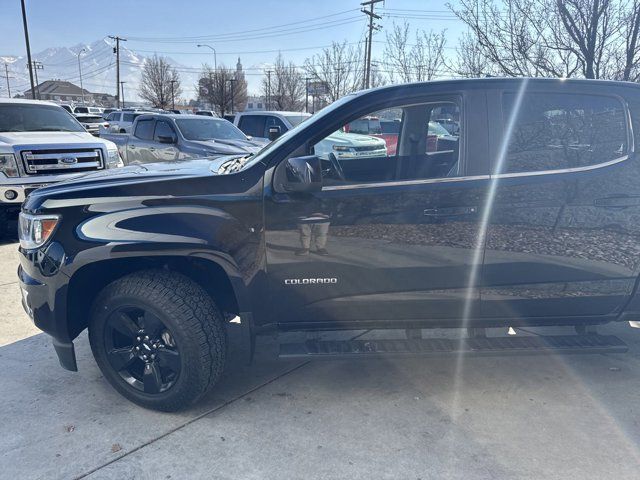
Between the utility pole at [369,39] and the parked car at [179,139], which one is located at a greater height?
the utility pole at [369,39]

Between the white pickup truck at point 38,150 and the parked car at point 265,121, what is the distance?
165 inches

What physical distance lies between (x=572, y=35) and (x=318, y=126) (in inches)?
252

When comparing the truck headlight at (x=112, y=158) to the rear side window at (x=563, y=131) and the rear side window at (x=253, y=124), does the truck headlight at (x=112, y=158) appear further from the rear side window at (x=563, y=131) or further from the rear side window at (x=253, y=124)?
the rear side window at (x=563, y=131)

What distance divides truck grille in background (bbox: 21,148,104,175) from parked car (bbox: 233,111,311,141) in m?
4.33

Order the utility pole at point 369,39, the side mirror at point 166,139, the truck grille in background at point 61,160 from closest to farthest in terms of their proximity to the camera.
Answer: the truck grille in background at point 61,160, the side mirror at point 166,139, the utility pole at point 369,39

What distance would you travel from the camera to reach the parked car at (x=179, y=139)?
862 cm

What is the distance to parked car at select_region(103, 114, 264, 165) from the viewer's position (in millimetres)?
8617

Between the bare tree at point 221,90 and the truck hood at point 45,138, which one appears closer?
the truck hood at point 45,138

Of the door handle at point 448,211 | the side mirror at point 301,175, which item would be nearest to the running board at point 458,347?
the door handle at point 448,211

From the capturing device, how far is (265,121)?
1155 cm

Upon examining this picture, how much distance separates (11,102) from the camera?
7773 millimetres

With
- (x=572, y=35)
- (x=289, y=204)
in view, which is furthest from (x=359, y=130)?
(x=572, y=35)

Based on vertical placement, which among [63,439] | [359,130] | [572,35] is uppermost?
[572,35]

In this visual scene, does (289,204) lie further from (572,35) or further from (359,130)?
(572,35)
